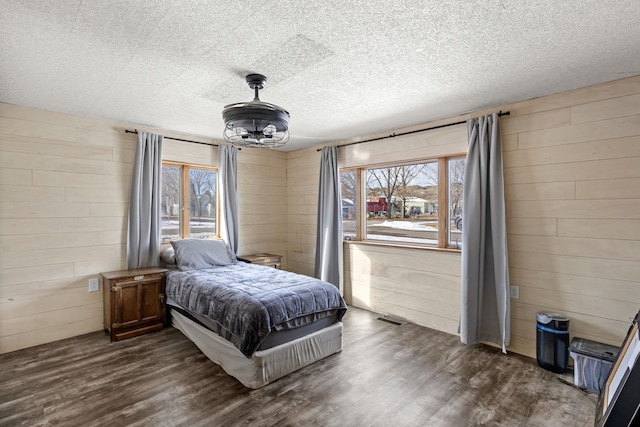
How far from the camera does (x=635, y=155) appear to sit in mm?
2443

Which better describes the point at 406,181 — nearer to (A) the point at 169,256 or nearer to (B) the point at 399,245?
(B) the point at 399,245

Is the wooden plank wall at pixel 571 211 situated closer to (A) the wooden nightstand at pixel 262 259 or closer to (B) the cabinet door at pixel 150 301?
(A) the wooden nightstand at pixel 262 259

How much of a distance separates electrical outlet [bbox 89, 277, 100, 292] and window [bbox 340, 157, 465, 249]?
122 inches

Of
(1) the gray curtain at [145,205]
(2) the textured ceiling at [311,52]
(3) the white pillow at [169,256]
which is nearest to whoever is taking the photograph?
(2) the textured ceiling at [311,52]

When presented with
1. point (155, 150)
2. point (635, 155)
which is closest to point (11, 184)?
point (155, 150)

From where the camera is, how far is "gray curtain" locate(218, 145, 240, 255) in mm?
4500

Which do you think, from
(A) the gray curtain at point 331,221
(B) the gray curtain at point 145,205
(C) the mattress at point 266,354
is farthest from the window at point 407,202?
(B) the gray curtain at point 145,205

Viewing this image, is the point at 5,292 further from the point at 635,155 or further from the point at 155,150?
the point at 635,155

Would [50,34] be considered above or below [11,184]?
above

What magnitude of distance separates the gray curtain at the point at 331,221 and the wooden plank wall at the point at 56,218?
97.3 inches

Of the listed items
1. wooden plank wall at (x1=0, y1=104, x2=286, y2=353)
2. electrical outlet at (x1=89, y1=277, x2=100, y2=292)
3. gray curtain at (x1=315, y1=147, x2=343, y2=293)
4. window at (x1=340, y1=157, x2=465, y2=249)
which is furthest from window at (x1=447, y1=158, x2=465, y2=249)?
electrical outlet at (x1=89, y1=277, x2=100, y2=292)

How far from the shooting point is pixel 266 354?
2.50 meters

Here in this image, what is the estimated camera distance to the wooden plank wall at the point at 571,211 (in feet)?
8.16

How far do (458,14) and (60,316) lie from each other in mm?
4347
